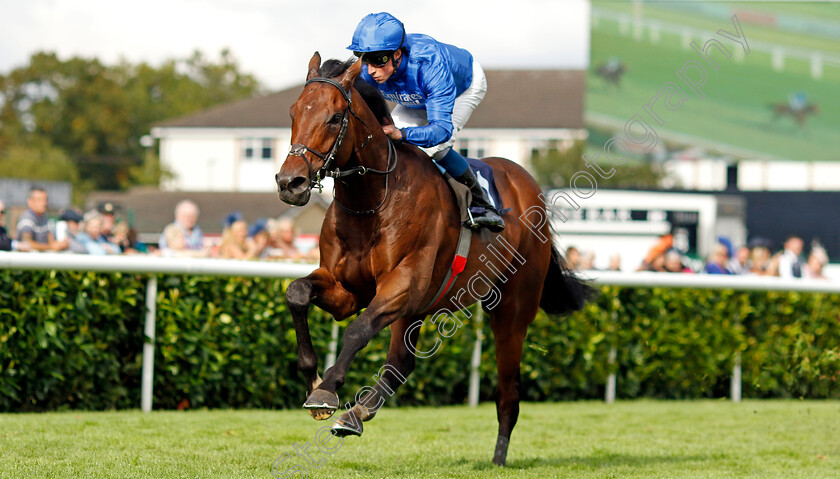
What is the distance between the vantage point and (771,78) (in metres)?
37.4

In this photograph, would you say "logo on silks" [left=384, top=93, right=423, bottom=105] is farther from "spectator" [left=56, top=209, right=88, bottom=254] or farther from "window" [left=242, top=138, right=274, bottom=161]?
"window" [left=242, top=138, right=274, bottom=161]

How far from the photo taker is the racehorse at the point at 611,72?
1535 inches

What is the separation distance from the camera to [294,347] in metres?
7.54

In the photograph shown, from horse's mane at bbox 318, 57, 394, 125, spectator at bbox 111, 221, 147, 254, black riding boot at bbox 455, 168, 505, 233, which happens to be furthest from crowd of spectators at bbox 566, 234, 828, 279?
horse's mane at bbox 318, 57, 394, 125

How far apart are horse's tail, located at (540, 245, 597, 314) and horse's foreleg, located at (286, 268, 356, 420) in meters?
2.13

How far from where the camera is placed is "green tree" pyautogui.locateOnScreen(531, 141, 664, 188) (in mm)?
36000

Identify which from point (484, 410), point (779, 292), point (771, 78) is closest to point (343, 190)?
point (484, 410)

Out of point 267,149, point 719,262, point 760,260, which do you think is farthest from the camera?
point 267,149

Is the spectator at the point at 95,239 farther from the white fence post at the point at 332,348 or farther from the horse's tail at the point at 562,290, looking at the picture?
the horse's tail at the point at 562,290

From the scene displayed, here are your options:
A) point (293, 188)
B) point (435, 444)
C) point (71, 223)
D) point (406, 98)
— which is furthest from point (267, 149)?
point (293, 188)

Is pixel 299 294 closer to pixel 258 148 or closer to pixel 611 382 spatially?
pixel 611 382

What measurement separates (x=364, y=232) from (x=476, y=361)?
4.07m

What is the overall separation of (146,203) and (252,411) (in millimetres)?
35188

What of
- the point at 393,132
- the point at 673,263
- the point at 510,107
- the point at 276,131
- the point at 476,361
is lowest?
the point at 476,361
